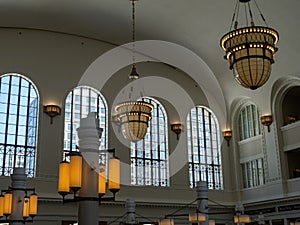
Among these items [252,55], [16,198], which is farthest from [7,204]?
[252,55]

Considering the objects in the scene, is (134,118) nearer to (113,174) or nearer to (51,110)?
(51,110)

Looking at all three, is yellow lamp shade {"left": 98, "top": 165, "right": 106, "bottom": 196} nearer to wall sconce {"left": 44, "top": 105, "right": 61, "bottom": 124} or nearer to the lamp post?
the lamp post

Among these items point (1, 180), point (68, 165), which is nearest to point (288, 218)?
point (1, 180)

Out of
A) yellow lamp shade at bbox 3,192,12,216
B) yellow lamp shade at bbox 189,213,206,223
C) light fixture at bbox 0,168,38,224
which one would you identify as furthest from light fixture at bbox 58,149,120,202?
yellow lamp shade at bbox 189,213,206,223

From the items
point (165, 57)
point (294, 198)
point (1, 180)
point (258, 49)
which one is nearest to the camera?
point (258, 49)

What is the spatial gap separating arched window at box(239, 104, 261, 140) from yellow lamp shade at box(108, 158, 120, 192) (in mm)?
11331

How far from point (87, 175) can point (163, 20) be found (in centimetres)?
955

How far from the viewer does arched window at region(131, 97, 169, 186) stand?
1413cm

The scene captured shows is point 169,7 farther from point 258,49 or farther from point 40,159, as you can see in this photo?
point 258,49

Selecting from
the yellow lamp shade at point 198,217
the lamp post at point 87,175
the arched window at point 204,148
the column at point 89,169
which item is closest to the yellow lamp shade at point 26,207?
the lamp post at point 87,175

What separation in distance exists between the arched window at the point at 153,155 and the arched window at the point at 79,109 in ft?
3.94

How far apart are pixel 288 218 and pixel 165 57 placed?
6375 mm

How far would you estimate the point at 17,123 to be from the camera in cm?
1285

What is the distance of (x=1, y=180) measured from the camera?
1196 cm
